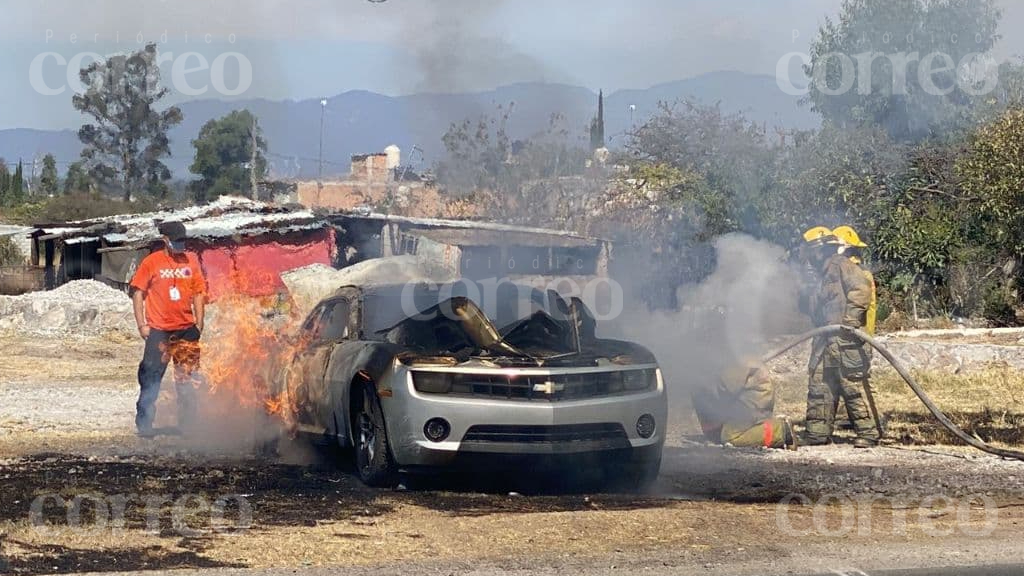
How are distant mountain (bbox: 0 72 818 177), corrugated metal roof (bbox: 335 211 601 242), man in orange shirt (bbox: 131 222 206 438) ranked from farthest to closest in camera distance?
corrugated metal roof (bbox: 335 211 601 242), distant mountain (bbox: 0 72 818 177), man in orange shirt (bbox: 131 222 206 438)

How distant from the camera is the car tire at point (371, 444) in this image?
8.53 m

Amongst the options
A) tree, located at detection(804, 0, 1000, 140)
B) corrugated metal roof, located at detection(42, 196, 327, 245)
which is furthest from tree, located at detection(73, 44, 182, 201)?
tree, located at detection(804, 0, 1000, 140)

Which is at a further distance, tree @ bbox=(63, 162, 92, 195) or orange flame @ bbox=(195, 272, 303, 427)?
tree @ bbox=(63, 162, 92, 195)

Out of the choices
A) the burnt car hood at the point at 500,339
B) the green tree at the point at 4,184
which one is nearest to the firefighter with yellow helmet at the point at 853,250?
the burnt car hood at the point at 500,339

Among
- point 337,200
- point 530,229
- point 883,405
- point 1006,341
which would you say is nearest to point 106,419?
point 883,405

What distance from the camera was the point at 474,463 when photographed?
8.34 m

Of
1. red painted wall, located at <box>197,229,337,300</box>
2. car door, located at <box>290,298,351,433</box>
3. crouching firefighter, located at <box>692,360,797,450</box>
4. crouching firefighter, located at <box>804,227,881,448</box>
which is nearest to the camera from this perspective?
car door, located at <box>290,298,351,433</box>

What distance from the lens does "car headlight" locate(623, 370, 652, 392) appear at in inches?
343

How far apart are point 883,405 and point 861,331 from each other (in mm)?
3259

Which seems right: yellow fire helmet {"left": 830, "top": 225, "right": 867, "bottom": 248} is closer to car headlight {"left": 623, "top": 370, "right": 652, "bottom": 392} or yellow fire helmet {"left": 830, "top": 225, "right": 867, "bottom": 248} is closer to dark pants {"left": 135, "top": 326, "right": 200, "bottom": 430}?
car headlight {"left": 623, "top": 370, "right": 652, "bottom": 392}

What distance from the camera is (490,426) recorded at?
326 inches

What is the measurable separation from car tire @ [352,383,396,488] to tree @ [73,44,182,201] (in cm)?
5856

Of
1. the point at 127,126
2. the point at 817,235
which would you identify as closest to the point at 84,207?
the point at 127,126

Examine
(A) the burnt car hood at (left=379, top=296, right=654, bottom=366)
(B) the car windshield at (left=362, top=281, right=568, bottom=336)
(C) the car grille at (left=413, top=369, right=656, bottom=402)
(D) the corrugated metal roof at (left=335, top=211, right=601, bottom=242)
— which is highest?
(D) the corrugated metal roof at (left=335, top=211, right=601, bottom=242)
